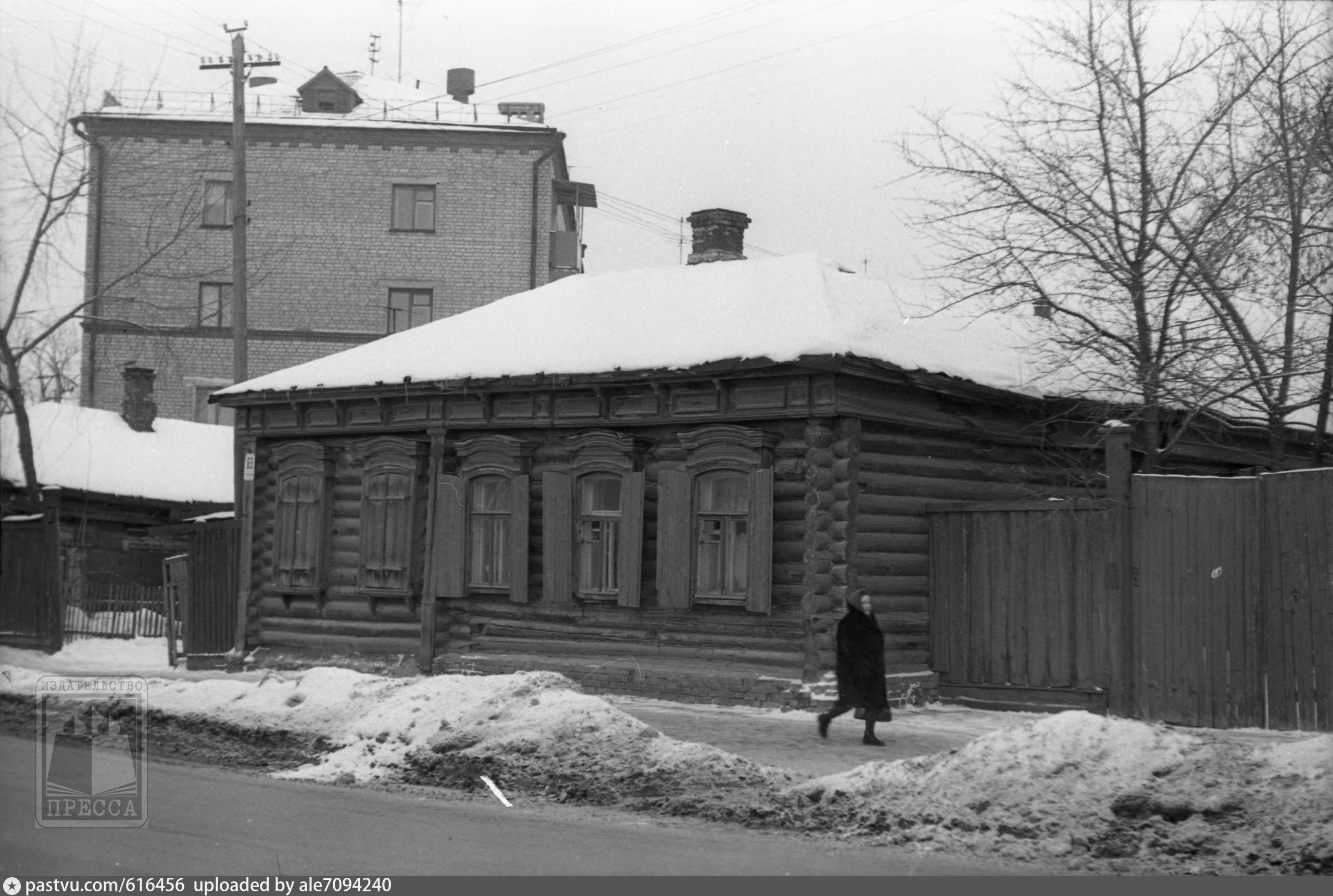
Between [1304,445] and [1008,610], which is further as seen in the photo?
[1304,445]

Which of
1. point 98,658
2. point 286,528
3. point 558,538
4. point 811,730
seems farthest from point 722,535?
point 98,658

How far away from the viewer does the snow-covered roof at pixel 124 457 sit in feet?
97.1

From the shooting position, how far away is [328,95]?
136ft

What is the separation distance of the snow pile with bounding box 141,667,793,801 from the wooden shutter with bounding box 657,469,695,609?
2.68m

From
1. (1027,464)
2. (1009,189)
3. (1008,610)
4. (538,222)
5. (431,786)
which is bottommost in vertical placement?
(431,786)

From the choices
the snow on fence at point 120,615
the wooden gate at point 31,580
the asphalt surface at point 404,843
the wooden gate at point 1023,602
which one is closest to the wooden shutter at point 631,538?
the wooden gate at point 1023,602

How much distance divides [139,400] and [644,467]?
20433 millimetres

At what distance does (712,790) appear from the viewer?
10.0 metres

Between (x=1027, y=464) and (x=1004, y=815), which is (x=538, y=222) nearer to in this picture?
(x=1027, y=464)

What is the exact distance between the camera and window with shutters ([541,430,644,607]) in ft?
55.0

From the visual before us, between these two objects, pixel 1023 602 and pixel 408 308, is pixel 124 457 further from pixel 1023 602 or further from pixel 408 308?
pixel 1023 602

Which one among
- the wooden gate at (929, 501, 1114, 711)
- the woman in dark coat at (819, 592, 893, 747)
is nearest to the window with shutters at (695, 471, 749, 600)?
the wooden gate at (929, 501, 1114, 711)

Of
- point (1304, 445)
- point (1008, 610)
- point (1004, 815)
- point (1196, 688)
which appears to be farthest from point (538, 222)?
point (1004, 815)

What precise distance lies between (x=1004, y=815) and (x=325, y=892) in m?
4.09
